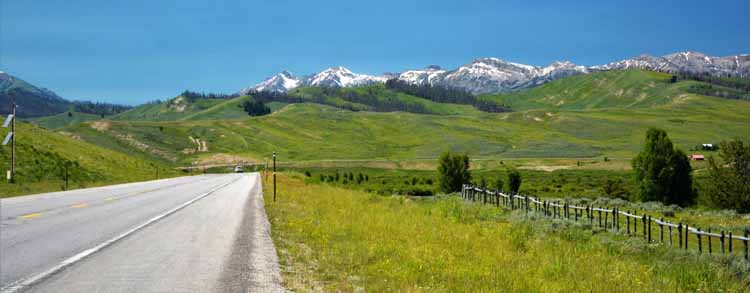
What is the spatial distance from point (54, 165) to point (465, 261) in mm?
46919

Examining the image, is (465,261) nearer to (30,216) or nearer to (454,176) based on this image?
(30,216)

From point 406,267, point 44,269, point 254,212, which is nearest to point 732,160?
point 254,212

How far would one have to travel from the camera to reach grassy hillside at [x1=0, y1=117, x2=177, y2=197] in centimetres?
3981

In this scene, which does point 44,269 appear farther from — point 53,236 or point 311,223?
point 311,223

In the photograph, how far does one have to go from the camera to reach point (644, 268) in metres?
12.4

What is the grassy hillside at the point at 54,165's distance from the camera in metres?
39.8

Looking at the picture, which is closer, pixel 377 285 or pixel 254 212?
pixel 377 285

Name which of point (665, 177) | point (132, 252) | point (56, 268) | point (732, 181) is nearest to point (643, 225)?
point (132, 252)

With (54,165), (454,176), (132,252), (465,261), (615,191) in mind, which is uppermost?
(54,165)

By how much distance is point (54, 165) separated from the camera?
4906cm

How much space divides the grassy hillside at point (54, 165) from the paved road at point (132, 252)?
16.5 meters

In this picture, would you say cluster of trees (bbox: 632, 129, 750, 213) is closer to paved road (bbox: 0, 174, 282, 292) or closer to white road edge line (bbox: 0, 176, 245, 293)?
paved road (bbox: 0, 174, 282, 292)

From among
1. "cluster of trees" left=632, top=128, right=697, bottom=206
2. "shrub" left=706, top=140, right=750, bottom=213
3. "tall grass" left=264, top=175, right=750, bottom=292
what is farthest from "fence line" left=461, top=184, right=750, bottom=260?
"cluster of trees" left=632, top=128, right=697, bottom=206

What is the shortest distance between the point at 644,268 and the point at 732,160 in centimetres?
Answer: 5476
